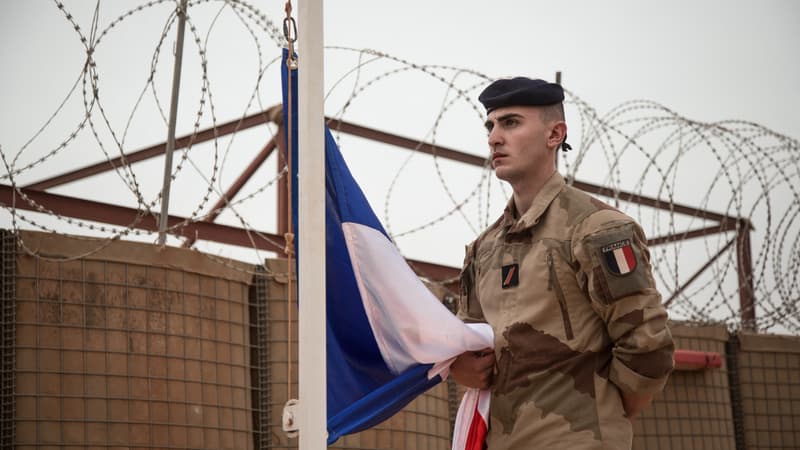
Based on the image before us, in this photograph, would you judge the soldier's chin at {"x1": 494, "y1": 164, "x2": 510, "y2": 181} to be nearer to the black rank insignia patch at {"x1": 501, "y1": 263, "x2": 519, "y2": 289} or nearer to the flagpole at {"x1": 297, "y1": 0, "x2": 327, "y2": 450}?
the black rank insignia patch at {"x1": 501, "y1": 263, "x2": 519, "y2": 289}

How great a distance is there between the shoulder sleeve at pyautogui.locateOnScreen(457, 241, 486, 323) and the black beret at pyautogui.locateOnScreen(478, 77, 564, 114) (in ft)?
1.75

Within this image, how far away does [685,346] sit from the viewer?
7.40 meters

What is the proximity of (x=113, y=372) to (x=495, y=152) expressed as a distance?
2466 mm

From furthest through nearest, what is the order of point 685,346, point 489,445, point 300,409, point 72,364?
point 685,346 → point 72,364 → point 489,445 → point 300,409

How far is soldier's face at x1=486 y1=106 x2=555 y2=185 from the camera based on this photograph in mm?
3387

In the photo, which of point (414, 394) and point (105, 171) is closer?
point (414, 394)

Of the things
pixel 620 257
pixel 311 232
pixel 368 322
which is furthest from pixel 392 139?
pixel 311 232

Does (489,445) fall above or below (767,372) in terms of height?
below

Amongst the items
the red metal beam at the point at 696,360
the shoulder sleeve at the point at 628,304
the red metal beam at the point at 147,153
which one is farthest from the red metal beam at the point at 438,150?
the shoulder sleeve at the point at 628,304

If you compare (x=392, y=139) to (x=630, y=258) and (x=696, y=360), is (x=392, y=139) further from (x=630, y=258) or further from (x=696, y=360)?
(x=630, y=258)

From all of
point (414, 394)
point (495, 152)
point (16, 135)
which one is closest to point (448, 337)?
point (414, 394)

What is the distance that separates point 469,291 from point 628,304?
715mm

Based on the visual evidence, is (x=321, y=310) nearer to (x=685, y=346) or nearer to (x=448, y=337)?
(x=448, y=337)

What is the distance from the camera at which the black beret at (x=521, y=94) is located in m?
3.39
